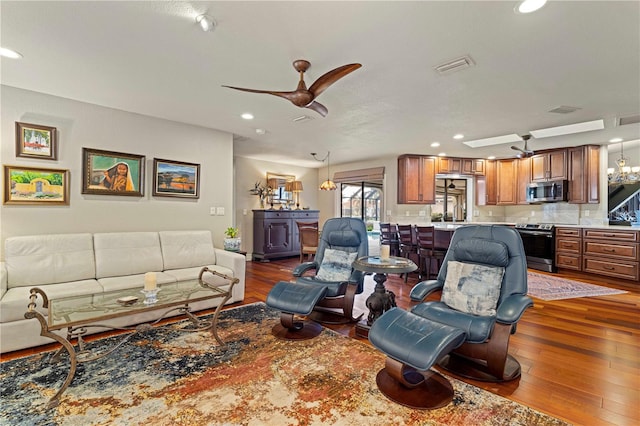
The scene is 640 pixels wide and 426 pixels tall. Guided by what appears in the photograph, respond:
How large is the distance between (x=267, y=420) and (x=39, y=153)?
11.9 feet

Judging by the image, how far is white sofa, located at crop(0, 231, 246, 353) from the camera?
2527 millimetres

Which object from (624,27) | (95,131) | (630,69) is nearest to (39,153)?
(95,131)

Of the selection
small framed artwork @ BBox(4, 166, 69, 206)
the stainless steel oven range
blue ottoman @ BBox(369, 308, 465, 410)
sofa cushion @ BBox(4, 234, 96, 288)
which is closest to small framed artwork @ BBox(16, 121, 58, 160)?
small framed artwork @ BBox(4, 166, 69, 206)

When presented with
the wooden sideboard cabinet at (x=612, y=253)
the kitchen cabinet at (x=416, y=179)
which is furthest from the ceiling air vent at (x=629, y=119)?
the kitchen cabinet at (x=416, y=179)

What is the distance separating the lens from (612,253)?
16.5 ft

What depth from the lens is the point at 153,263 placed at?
12.0 feet

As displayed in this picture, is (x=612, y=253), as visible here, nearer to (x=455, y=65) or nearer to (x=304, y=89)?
(x=455, y=65)

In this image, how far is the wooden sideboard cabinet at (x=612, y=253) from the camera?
15.6ft

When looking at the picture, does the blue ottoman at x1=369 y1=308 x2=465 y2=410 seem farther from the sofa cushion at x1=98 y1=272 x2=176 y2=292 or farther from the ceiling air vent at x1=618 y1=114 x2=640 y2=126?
the ceiling air vent at x1=618 y1=114 x2=640 y2=126

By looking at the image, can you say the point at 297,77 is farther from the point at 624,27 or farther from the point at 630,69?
the point at 630,69

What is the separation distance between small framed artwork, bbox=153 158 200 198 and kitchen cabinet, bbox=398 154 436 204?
13.8 ft

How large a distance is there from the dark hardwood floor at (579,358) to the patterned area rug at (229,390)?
0.22 meters

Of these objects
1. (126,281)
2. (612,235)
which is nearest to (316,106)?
(126,281)

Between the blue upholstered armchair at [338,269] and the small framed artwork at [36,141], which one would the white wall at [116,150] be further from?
the blue upholstered armchair at [338,269]
